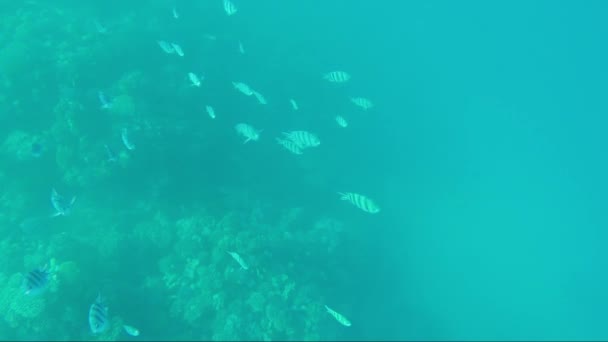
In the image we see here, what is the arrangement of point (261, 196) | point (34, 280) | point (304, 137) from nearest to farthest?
1. point (34, 280)
2. point (304, 137)
3. point (261, 196)

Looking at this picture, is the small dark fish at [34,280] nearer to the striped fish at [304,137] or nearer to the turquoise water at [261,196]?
the turquoise water at [261,196]

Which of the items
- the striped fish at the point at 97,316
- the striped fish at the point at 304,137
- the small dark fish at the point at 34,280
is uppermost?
the striped fish at the point at 304,137

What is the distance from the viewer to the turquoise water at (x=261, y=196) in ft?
35.5

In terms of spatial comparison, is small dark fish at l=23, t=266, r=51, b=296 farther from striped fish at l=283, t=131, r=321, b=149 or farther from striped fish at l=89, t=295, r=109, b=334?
striped fish at l=283, t=131, r=321, b=149

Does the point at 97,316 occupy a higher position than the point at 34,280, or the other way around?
the point at 97,316

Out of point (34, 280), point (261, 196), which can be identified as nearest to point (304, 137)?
point (34, 280)

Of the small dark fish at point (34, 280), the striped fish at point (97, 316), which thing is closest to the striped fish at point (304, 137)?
the striped fish at point (97, 316)

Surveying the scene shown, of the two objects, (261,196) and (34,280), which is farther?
(261,196)

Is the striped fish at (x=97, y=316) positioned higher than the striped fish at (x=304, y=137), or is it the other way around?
the striped fish at (x=304, y=137)

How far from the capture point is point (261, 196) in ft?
52.2

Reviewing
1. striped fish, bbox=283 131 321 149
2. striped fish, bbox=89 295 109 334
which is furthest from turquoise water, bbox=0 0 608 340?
striped fish, bbox=89 295 109 334

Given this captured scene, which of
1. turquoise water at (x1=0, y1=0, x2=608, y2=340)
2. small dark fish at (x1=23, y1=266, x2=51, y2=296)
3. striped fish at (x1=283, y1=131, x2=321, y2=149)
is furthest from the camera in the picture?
turquoise water at (x1=0, y1=0, x2=608, y2=340)

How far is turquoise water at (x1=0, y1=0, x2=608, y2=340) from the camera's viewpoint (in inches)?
426

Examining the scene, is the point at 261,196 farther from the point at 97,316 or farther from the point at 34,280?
the point at 34,280
